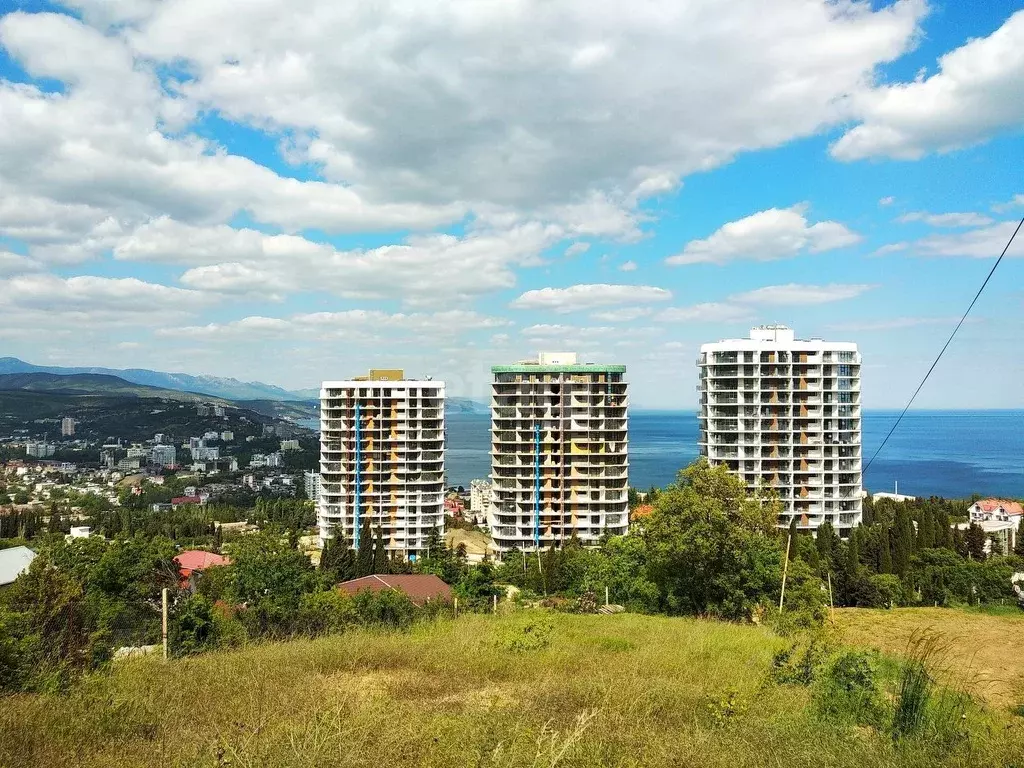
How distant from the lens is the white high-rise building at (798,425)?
149ft

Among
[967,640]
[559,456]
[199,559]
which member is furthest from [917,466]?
[967,640]

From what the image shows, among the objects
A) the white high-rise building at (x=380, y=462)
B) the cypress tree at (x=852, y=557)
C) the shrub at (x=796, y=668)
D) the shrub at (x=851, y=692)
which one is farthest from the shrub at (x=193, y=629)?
the white high-rise building at (x=380, y=462)

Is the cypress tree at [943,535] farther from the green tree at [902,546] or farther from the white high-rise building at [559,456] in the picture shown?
the white high-rise building at [559,456]

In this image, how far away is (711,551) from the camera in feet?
62.7

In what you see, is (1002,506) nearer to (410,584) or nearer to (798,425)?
(798,425)

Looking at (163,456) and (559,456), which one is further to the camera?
(163,456)

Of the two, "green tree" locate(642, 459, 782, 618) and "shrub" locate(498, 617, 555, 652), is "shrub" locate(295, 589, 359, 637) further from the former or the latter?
"green tree" locate(642, 459, 782, 618)

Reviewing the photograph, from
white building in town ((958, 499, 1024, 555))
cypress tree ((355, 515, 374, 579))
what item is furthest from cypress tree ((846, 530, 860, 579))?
cypress tree ((355, 515, 374, 579))

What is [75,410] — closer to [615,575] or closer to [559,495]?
[559,495]

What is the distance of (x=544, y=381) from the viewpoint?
4547cm

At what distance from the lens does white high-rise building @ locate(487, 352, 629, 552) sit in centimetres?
4500

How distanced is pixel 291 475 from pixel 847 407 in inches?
3823

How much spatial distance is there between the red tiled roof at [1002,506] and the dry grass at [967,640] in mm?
35429

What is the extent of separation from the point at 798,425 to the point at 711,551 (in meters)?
29.5
